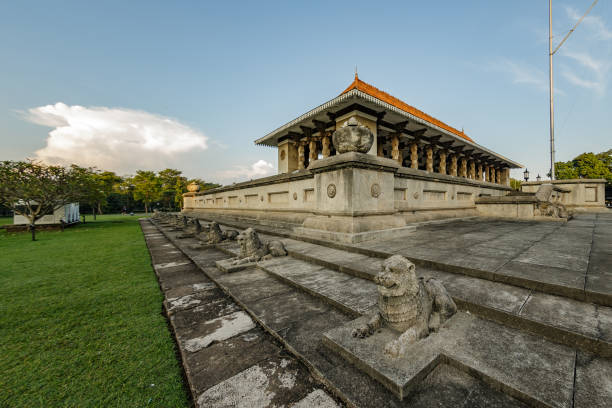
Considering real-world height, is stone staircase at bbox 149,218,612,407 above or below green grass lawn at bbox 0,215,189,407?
above

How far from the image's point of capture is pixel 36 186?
12.6m

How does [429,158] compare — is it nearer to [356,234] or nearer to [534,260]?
[356,234]

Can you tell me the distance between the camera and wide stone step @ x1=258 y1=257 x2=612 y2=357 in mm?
1716

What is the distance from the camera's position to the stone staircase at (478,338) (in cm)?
136

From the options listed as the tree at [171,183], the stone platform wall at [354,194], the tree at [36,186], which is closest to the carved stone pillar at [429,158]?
the stone platform wall at [354,194]

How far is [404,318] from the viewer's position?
1.85 metres

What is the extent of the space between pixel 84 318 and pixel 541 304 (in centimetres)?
503

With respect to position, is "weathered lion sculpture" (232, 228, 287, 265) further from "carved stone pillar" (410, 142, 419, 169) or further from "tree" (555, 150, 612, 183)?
"tree" (555, 150, 612, 183)

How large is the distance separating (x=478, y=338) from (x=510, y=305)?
0.65 m

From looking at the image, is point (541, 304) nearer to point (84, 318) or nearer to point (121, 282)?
point (84, 318)

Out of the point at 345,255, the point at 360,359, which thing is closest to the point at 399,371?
the point at 360,359

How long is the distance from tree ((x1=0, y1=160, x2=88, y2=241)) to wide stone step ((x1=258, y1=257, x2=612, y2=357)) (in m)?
16.6

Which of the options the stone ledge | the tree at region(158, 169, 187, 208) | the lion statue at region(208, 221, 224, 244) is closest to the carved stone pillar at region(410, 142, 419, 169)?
the stone ledge

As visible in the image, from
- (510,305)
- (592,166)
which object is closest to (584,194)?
(510,305)
